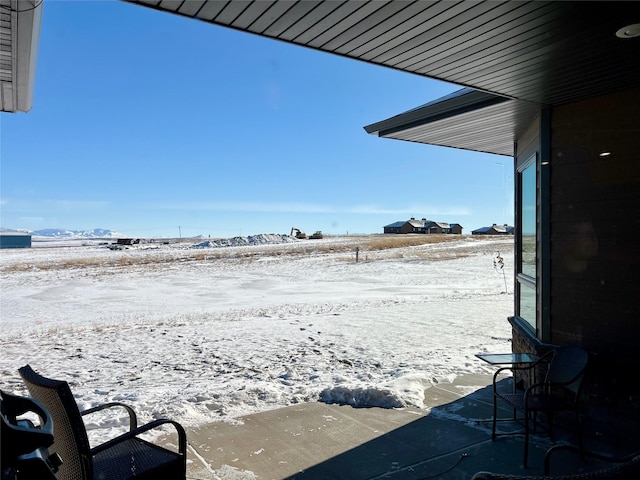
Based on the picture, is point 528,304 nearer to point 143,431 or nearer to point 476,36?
point 476,36

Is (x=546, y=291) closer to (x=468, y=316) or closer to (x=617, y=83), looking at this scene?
(x=617, y=83)

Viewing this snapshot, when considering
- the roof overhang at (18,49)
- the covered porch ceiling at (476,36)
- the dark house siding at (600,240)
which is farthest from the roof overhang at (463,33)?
the roof overhang at (18,49)

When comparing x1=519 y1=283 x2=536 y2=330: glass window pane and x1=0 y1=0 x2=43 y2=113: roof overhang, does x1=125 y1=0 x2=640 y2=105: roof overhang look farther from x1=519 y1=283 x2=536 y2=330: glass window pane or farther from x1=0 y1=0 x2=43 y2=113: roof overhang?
x1=519 y1=283 x2=536 y2=330: glass window pane

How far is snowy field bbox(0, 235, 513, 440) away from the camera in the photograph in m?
5.09

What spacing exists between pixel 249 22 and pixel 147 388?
438cm

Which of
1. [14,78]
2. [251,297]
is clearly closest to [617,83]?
[14,78]

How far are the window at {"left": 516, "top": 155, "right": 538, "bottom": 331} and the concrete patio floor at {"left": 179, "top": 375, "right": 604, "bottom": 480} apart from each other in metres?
1.34

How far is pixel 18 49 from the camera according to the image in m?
2.99

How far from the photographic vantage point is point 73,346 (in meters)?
8.10

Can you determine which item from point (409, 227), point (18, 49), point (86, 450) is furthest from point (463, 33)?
point (409, 227)

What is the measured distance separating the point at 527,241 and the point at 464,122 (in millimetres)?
1598

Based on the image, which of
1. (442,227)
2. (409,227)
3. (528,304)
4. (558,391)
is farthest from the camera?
(442,227)

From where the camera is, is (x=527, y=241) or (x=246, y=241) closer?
(x=527, y=241)

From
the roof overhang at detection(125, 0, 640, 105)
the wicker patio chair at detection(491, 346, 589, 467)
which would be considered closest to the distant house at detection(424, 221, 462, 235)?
the wicker patio chair at detection(491, 346, 589, 467)
